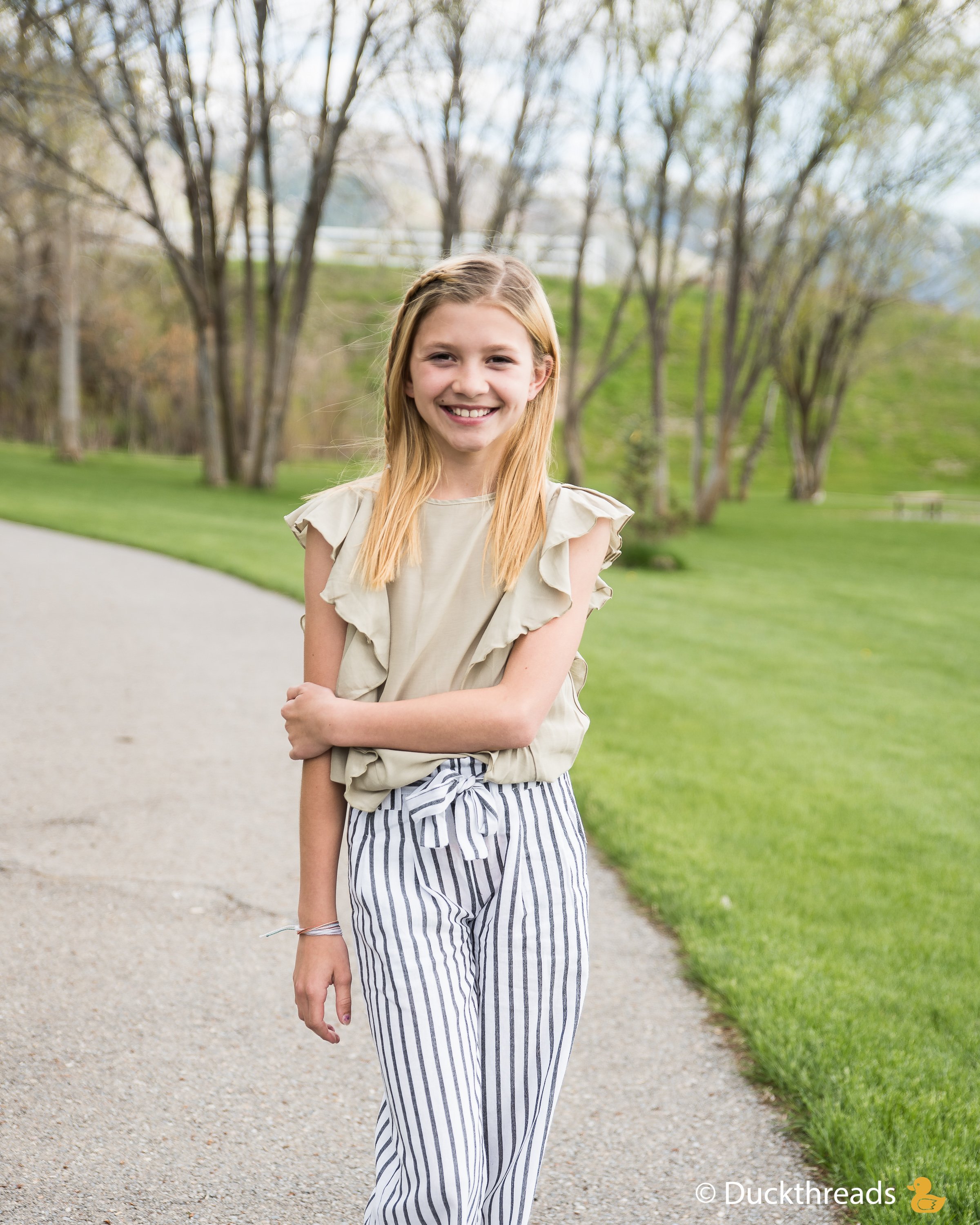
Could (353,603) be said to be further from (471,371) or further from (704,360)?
(704,360)

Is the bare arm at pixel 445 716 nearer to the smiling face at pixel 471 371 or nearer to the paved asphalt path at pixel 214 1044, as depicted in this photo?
the smiling face at pixel 471 371

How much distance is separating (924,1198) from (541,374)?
6.48 ft

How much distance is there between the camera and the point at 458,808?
160 cm

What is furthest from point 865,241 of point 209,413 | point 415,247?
point 209,413

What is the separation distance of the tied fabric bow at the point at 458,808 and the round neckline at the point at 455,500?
435 mm

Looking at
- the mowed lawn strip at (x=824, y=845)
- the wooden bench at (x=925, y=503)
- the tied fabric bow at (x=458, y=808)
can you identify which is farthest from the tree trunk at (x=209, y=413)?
the tied fabric bow at (x=458, y=808)

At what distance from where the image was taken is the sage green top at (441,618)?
1653mm

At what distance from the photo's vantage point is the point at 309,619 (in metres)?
1.72

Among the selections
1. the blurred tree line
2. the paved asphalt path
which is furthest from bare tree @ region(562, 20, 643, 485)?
the paved asphalt path

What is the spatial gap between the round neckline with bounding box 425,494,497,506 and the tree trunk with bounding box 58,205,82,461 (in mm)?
24451

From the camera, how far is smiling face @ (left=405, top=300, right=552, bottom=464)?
171 cm

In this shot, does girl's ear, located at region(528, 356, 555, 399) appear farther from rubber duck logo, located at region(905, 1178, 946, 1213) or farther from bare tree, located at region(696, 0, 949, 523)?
bare tree, located at region(696, 0, 949, 523)

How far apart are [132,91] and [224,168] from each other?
5.25 metres

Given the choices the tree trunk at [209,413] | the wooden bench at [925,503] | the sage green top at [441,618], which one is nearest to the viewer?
the sage green top at [441,618]
